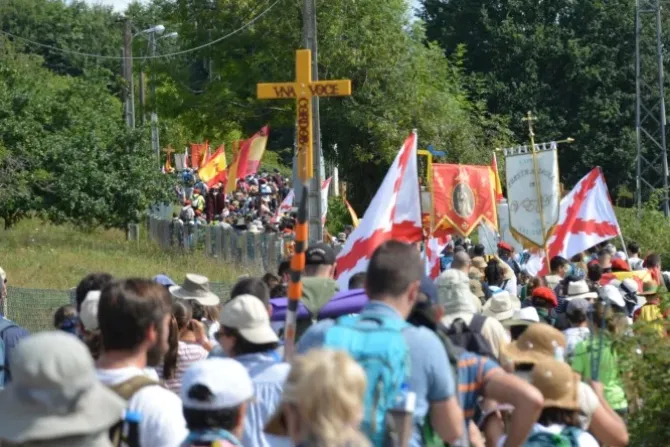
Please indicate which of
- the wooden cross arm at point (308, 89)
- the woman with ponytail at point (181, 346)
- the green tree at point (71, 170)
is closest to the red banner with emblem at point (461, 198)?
the wooden cross arm at point (308, 89)

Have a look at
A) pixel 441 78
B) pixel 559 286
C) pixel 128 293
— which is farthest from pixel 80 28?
pixel 128 293

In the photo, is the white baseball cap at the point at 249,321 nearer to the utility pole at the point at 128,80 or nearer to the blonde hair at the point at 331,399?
the blonde hair at the point at 331,399

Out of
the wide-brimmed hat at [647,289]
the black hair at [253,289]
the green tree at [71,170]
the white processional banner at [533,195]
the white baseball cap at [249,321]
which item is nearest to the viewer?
the white baseball cap at [249,321]

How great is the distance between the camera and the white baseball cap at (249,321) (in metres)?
5.95

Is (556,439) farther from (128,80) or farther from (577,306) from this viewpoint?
(128,80)

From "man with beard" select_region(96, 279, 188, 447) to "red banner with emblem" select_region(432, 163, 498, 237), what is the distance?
1378 centimetres

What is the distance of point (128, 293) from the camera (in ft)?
16.7

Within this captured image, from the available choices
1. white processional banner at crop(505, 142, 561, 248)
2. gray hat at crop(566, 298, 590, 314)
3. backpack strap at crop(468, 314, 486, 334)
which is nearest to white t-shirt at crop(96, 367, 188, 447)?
backpack strap at crop(468, 314, 486, 334)

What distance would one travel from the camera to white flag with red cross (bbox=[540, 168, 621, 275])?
19.0 m

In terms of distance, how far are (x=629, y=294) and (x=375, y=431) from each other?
8813 millimetres

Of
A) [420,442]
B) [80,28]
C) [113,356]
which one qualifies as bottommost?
[420,442]

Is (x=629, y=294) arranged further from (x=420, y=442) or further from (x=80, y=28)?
(x=80, y=28)

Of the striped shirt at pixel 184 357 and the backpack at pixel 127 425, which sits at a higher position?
the backpack at pixel 127 425

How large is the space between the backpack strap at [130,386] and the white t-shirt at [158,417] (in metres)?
0.01
